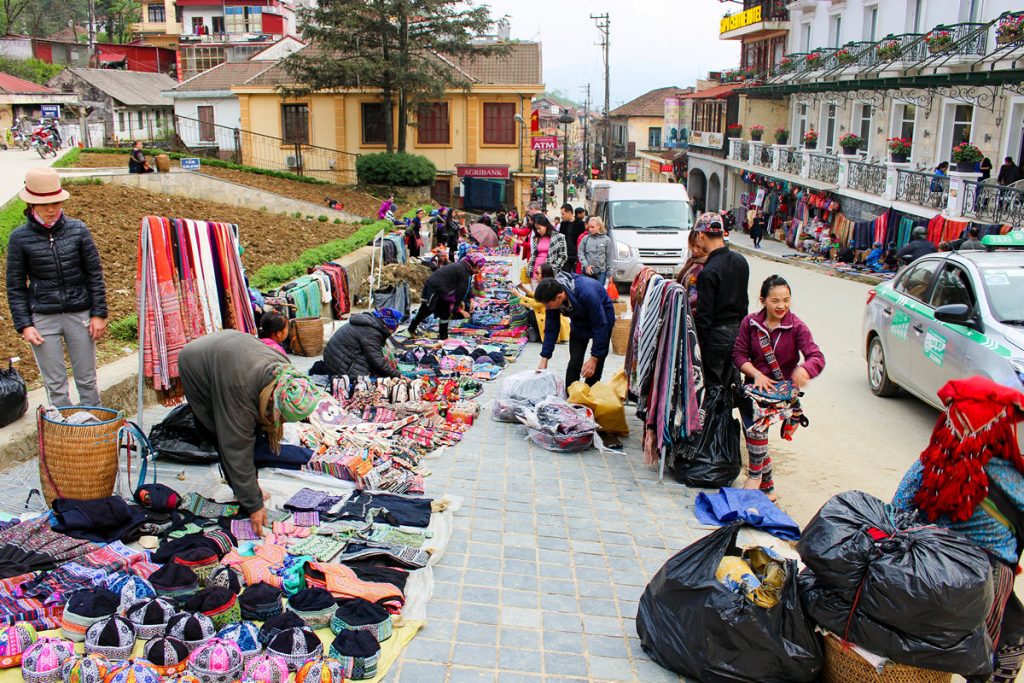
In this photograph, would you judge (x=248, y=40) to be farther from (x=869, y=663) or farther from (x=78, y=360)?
(x=869, y=663)

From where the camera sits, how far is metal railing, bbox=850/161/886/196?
25772 mm

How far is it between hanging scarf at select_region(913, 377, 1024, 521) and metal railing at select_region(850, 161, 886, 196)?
23.9 metres

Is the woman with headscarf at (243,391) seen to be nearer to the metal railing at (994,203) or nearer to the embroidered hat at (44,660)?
the embroidered hat at (44,660)

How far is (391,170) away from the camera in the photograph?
2995 cm

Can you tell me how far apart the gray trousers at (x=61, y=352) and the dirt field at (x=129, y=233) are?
152 cm

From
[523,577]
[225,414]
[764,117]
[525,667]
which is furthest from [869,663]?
[764,117]

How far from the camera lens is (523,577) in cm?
516

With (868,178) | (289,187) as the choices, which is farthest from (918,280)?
(289,187)

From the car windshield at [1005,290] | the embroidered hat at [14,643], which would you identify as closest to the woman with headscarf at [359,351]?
the embroidered hat at [14,643]

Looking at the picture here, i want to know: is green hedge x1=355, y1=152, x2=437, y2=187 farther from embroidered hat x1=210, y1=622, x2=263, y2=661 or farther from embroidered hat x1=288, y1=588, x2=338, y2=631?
embroidered hat x1=210, y1=622, x2=263, y2=661

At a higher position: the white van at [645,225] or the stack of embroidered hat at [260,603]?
the white van at [645,225]

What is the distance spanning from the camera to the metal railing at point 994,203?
18.0 meters

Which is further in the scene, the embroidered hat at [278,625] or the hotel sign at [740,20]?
the hotel sign at [740,20]

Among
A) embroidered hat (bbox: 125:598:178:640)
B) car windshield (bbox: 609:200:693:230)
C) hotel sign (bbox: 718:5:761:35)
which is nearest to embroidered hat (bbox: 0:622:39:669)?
embroidered hat (bbox: 125:598:178:640)
